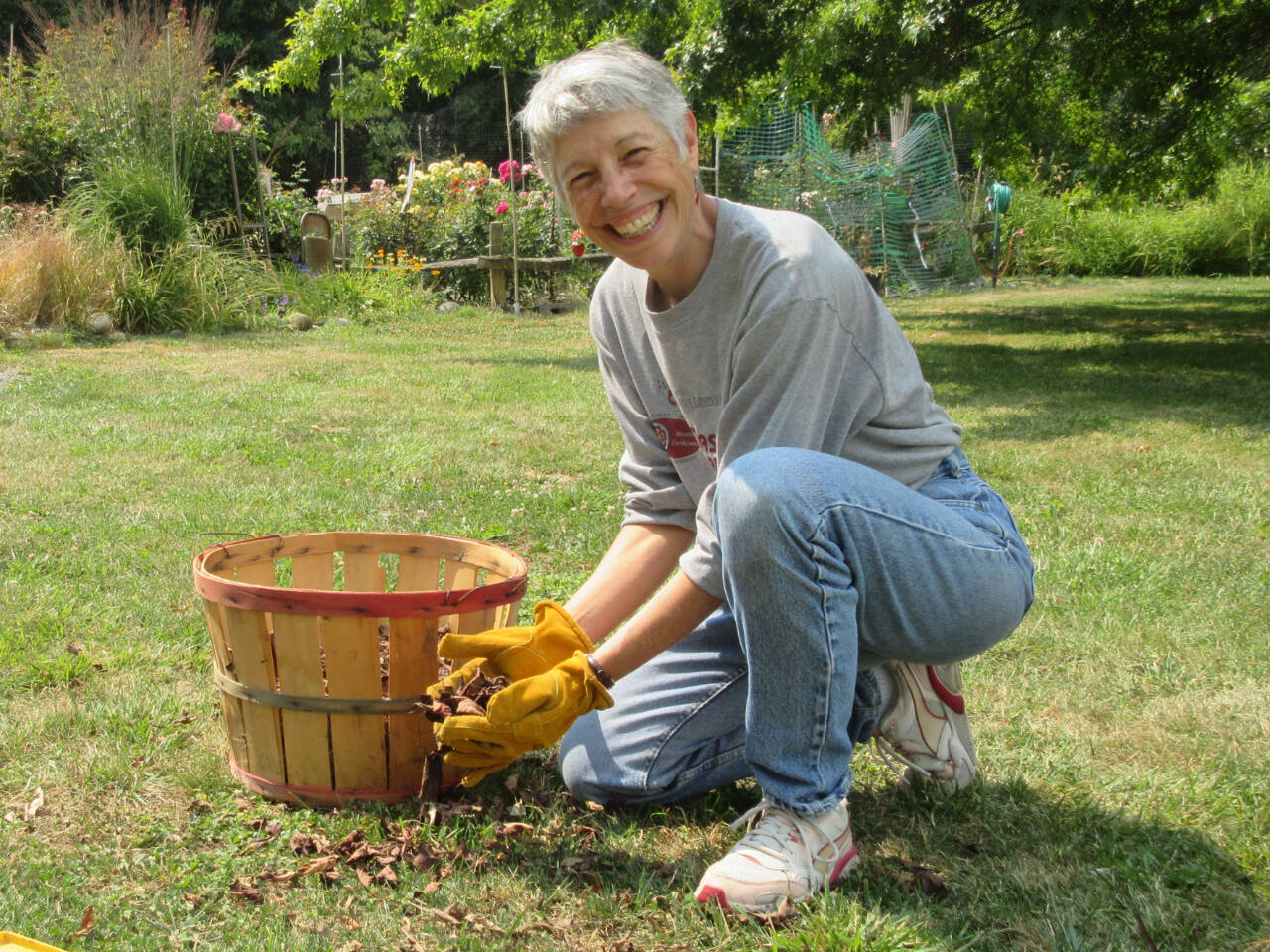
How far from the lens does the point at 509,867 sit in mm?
2031

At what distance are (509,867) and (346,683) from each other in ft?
1.46

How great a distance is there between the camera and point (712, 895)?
1860 millimetres

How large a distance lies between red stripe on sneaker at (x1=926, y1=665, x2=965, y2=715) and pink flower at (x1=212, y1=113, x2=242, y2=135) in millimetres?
11002

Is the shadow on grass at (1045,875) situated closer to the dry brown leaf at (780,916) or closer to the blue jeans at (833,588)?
the dry brown leaf at (780,916)

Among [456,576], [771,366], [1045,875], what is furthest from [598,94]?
[1045,875]

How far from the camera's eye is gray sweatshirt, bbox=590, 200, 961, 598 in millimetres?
1911

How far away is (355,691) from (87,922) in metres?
0.56

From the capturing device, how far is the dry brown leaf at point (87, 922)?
179 cm

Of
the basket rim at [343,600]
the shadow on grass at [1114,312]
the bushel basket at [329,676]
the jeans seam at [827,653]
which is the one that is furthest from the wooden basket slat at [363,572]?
the shadow on grass at [1114,312]

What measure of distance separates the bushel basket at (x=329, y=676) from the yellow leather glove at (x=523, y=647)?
0.13 meters

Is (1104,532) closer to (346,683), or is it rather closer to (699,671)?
(699,671)

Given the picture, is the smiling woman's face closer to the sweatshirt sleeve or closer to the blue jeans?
the sweatshirt sleeve

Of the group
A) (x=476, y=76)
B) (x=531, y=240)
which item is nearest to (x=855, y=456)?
(x=531, y=240)

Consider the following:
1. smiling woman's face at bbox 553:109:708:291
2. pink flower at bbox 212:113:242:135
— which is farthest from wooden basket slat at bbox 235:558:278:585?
pink flower at bbox 212:113:242:135
